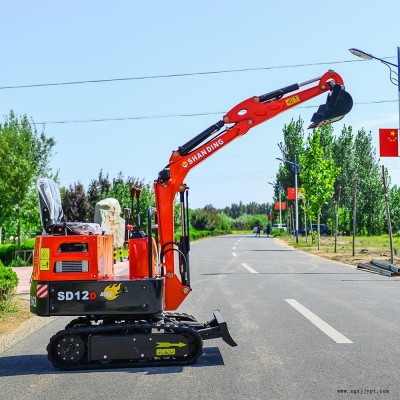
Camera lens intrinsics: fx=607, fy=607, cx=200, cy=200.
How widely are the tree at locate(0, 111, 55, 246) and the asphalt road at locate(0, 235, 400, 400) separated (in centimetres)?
1529

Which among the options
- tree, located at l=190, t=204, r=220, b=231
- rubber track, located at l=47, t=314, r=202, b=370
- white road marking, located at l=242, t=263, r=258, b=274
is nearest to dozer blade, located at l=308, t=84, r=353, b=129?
rubber track, located at l=47, t=314, r=202, b=370

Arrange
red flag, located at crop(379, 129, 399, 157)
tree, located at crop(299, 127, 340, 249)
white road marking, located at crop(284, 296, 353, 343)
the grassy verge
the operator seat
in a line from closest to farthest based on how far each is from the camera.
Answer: the operator seat → white road marking, located at crop(284, 296, 353, 343) → red flag, located at crop(379, 129, 399, 157) → the grassy verge → tree, located at crop(299, 127, 340, 249)

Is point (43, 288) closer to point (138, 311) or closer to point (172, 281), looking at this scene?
point (138, 311)

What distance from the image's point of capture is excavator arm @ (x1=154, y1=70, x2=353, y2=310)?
823 cm

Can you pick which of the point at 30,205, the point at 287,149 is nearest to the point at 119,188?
the point at 30,205

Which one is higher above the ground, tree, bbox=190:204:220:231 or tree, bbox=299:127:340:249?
tree, bbox=299:127:340:249

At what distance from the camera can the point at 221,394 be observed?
19.7 ft

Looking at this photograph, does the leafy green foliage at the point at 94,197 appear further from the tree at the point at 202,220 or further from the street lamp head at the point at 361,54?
the tree at the point at 202,220

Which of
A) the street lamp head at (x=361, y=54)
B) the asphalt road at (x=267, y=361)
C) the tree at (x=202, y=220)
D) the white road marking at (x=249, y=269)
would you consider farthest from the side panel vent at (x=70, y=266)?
the tree at (x=202, y=220)

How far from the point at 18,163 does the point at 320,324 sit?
782 inches

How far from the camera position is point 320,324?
10.1m

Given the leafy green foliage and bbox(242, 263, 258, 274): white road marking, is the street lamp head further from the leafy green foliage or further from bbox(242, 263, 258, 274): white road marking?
the leafy green foliage

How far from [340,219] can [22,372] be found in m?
72.6

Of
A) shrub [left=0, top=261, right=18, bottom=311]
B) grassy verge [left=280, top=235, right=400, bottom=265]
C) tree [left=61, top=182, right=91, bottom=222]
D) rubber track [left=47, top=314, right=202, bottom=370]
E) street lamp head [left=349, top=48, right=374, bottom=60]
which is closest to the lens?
rubber track [left=47, top=314, right=202, bottom=370]
